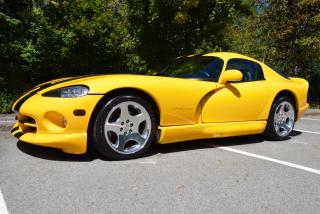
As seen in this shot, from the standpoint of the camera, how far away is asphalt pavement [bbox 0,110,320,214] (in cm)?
296

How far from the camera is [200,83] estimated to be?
4812mm

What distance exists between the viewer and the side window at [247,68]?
5422 millimetres

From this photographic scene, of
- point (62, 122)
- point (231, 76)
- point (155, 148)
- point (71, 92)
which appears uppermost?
point (231, 76)

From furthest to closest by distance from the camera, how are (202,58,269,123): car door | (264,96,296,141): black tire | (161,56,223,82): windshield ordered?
(264,96,296,141): black tire → (161,56,223,82): windshield → (202,58,269,123): car door

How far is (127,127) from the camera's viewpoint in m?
4.29

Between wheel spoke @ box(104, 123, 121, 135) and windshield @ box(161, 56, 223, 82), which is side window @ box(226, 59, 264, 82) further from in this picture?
wheel spoke @ box(104, 123, 121, 135)

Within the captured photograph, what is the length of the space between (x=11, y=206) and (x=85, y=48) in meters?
6.53

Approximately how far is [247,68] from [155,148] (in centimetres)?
179

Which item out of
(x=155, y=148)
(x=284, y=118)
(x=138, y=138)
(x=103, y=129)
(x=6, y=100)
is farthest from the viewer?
(x=6, y=100)

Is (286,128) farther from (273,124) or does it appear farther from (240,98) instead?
(240,98)

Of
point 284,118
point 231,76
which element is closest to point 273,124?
point 284,118

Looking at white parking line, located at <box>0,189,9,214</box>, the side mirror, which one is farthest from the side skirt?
white parking line, located at <box>0,189,9,214</box>

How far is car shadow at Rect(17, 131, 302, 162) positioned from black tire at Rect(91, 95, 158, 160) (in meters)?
0.16

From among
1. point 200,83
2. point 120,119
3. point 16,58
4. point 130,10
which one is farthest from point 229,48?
point 120,119
